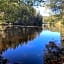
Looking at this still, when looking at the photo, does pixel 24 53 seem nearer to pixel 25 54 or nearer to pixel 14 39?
pixel 25 54

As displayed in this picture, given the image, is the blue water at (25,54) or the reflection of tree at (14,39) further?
the reflection of tree at (14,39)

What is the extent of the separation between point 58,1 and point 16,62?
33.7 ft

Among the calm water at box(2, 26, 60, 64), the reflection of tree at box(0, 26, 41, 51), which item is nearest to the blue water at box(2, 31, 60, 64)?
the calm water at box(2, 26, 60, 64)

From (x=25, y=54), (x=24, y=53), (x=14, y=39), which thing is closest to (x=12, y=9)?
(x=14, y=39)

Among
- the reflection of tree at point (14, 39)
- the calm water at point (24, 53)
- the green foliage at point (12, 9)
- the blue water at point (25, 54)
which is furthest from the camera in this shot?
the reflection of tree at point (14, 39)

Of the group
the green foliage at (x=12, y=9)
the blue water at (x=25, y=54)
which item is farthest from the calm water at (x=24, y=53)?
the green foliage at (x=12, y=9)

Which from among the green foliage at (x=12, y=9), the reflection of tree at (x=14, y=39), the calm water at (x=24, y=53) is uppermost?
the green foliage at (x=12, y=9)

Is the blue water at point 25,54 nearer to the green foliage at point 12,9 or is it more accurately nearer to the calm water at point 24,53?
the calm water at point 24,53

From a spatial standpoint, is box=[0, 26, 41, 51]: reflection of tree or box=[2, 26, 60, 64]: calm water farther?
box=[0, 26, 41, 51]: reflection of tree

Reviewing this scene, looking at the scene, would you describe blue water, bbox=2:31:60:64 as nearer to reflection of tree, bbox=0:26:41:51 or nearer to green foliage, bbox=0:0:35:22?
reflection of tree, bbox=0:26:41:51

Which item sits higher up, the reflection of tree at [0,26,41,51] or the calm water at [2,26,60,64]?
the calm water at [2,26,60,64]

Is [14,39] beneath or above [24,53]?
beneath

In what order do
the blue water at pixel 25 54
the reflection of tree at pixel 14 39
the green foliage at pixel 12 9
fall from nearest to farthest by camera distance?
1. the blue water at pixel 25 54
2. the green foliage at pixel 12 9
3. the reflection of tree at pixel 14 39

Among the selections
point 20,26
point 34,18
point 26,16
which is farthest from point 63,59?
point 20,26
